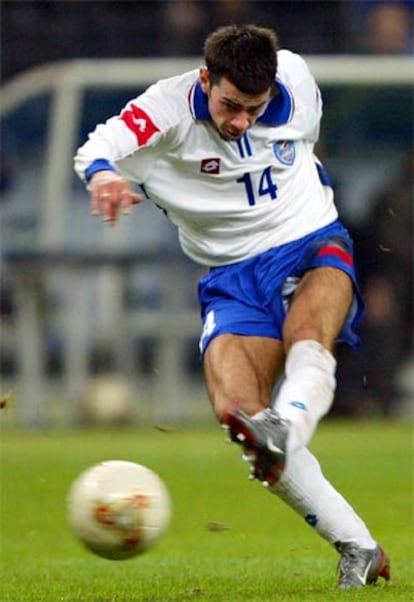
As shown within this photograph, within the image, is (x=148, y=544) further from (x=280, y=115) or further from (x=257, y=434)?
(x=280, y=115)

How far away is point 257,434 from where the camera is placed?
282 inches

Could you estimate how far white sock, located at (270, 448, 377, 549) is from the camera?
314 inches

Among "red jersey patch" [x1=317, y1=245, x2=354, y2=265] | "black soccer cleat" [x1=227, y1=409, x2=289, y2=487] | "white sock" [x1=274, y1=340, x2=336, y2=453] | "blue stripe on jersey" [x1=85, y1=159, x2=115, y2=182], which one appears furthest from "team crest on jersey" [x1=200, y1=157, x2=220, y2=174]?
"black soccer cleat" [x1=227, y1=409, x2=289, y2=487]

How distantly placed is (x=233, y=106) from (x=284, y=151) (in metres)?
0.59

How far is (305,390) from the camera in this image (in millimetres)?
7660

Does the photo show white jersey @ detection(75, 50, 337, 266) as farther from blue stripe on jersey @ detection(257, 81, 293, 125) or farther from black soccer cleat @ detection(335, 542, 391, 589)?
black soccer cleat @ detection(335, 542, 391, 589)

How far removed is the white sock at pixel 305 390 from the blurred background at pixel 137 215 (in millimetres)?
12161

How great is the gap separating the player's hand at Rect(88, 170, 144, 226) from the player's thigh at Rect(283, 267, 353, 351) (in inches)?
38.0

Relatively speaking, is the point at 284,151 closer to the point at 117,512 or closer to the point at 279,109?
the point at 279,109

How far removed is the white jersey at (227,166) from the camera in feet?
27.8

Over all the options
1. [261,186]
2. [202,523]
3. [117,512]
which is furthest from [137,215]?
[117,512]

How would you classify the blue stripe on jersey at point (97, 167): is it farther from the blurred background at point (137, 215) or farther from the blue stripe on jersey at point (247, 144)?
the blurred background at point (137, 215)

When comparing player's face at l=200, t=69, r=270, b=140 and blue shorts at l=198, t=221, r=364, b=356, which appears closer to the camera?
player's face at l=200, t=69, r=270, b=140

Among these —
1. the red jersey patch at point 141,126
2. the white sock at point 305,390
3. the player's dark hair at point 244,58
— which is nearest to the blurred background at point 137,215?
the red jersey patch at point 141,126
